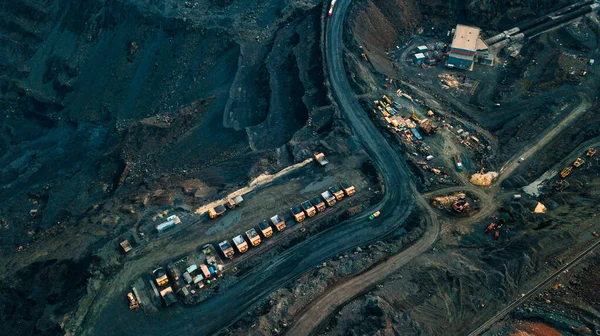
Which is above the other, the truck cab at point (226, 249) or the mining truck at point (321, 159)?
the mining truck at point (321, 159)

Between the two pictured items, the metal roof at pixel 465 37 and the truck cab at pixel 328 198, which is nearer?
the truck cab at pixel 328 198

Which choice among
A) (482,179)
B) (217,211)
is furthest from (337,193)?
(482,179)

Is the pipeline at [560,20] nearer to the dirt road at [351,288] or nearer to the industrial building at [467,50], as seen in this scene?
the industrial building at [467,50]

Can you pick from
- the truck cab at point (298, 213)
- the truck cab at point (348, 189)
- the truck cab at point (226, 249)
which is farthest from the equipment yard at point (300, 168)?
the truck cab at point (348, 189)

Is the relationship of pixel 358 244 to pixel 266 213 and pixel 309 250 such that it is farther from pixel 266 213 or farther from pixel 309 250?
pixel 266 213

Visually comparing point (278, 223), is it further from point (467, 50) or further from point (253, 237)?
point (467, 50)

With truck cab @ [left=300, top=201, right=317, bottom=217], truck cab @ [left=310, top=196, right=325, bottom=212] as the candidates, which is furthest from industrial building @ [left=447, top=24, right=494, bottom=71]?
truck cab @ [left=300, top=201, right=317, bottom=217]
